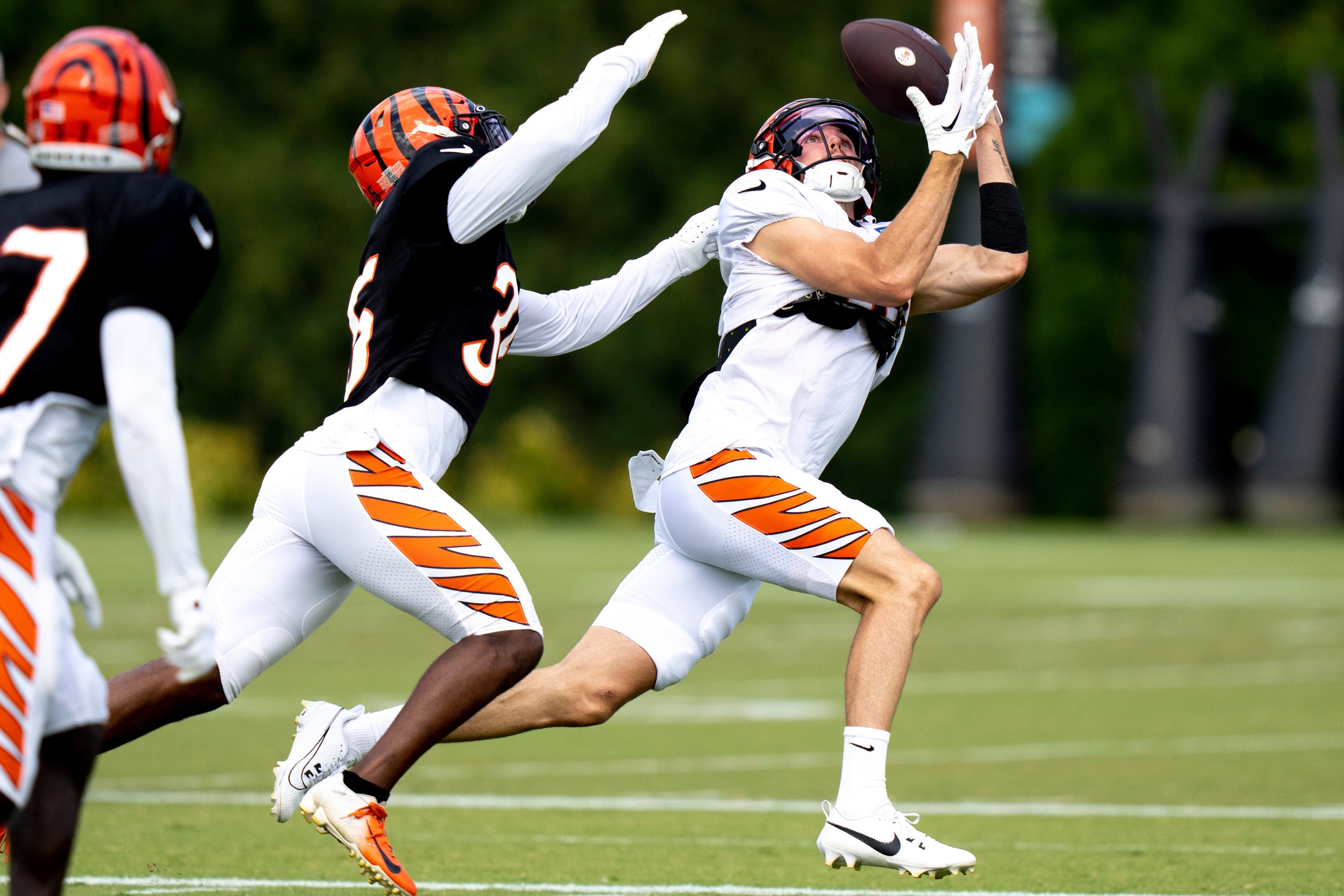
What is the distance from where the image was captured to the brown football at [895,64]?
19.4 feet

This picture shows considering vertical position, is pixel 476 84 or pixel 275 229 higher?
pixel 476 84

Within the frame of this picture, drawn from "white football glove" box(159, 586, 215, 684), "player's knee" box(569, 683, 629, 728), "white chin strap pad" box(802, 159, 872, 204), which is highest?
"white chin strap pad" box(802, 159, 872, 204)

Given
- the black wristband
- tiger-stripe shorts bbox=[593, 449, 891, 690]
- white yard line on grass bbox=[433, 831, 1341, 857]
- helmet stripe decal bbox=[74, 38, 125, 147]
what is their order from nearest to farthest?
1. helmet stripe decal bbox=[74, 38, 125, 147]
2. tiger-stripe shorts bbox=[593, 449, 891, 690]
3. the black wristband
4. white yard line on grass bbox=[433, 831, 1341, 857]

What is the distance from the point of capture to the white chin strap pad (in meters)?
5.71

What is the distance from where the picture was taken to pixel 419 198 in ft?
16.9

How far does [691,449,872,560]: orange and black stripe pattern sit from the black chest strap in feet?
1.29

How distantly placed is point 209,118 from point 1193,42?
19.2m

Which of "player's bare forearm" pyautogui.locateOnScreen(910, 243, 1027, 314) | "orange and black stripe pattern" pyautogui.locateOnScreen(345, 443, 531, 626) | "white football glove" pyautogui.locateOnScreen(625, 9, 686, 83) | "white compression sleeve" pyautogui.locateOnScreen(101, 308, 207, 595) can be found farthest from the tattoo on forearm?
"white compression sleeve" pyautogui.locateOnScreen(101, 308, 207, 595)

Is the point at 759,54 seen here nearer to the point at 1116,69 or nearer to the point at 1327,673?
the point at 1116,69

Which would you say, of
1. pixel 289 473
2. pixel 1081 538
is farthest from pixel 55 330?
pixel 1081 538

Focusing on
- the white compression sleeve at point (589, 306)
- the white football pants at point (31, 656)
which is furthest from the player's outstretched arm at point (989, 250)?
the white football pants at point (31, 656)

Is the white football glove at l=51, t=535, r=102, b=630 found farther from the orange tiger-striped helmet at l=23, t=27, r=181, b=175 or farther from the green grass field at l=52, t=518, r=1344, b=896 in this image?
the green grass field at l=52, t=518, r=1344, b=896

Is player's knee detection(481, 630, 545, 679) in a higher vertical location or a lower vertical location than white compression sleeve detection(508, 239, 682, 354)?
lower

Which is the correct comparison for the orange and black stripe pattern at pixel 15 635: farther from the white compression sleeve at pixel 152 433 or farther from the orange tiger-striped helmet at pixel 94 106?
the orange tiger-striped helmet at pixel 94 106
